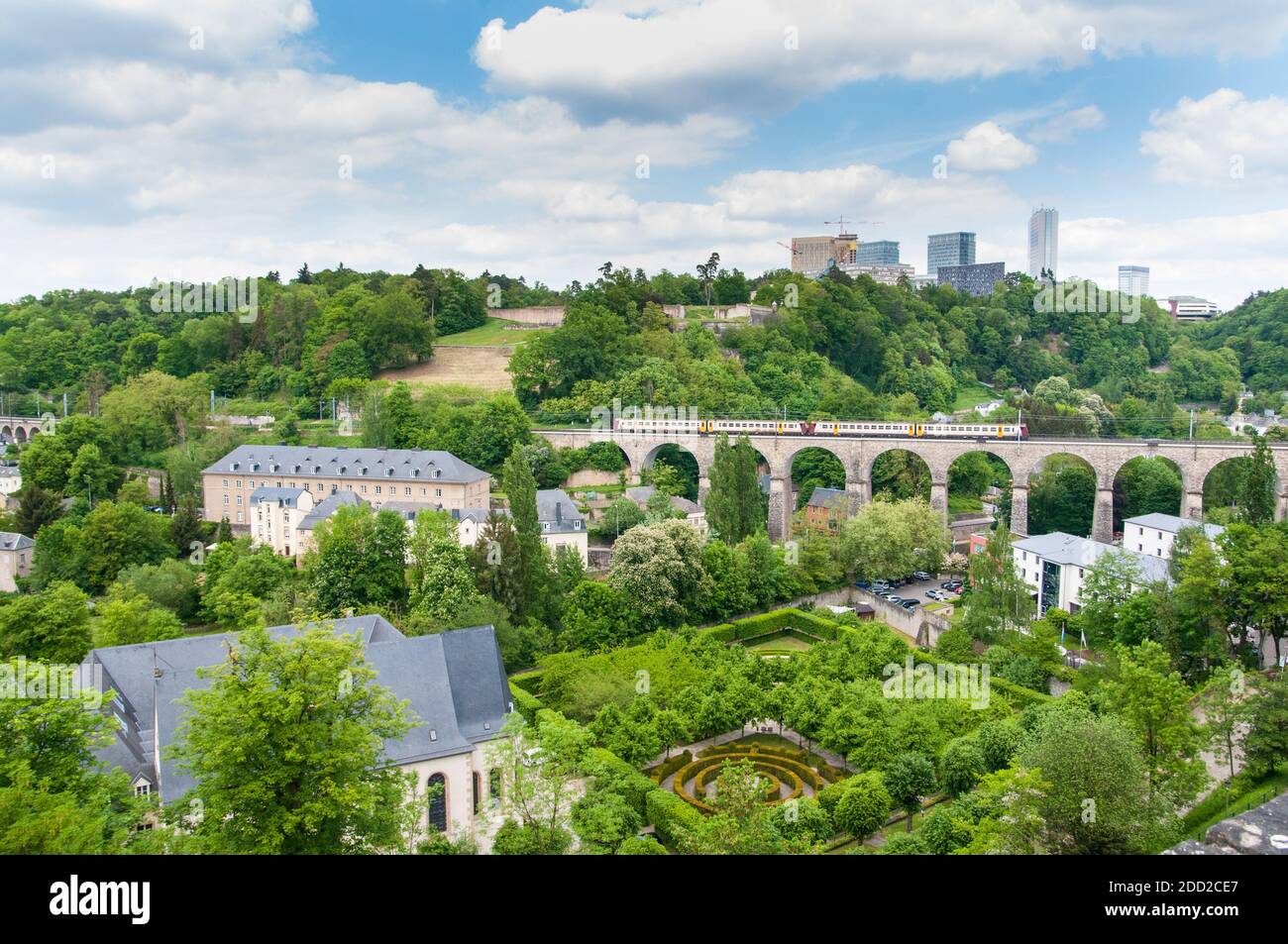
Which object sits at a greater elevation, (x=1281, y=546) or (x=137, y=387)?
(x=137, y=387)

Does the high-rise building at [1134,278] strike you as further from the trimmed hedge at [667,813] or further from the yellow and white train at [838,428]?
the trimmed hedge at [667,813]

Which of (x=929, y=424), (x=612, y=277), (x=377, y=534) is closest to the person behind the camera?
(x=377, y=534)

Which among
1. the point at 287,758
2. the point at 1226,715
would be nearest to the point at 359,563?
the point at 287,758

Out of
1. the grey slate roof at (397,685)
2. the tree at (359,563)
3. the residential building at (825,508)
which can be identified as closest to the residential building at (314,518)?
the tree at (359,563)

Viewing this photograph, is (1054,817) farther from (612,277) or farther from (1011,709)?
(612,277)

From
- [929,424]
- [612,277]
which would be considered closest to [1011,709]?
[929,424]
